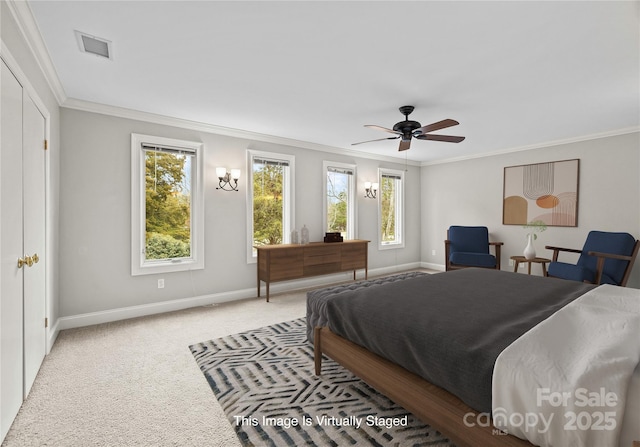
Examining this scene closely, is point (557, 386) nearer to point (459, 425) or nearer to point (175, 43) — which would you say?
point (459, 425)

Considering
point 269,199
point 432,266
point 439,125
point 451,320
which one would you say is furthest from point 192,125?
point 432,266

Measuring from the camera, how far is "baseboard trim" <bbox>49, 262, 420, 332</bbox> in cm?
332

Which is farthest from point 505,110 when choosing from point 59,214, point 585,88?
point 59,214

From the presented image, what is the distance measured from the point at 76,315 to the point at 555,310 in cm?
438

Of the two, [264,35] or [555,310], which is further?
[264,35]

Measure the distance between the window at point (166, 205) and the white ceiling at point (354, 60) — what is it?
1.55 ft

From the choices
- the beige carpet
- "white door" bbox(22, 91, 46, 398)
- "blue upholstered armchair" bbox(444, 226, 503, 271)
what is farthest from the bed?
"blue upholstered armchair" bbox(444, 226, 503, 271)

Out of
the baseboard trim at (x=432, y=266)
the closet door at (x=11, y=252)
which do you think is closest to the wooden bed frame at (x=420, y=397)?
the closet door at (x=11, y=252)

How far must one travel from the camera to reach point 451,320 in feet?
5.67

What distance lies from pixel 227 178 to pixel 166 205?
86 centimetres

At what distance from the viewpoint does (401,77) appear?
2.75 m

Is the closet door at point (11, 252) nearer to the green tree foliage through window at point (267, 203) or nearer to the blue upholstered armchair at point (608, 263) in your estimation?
the green tree foliage through window at point (267, 203)

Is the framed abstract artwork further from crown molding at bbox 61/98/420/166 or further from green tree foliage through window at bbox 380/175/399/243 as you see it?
crown molding at bbox 61/98/420/166

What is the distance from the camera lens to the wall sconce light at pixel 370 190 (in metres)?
5.96
